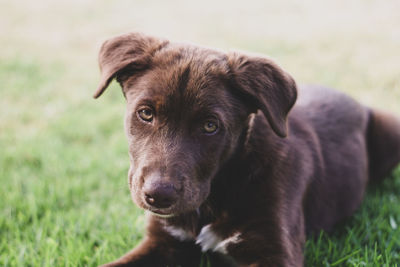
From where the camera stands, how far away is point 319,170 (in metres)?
3.69

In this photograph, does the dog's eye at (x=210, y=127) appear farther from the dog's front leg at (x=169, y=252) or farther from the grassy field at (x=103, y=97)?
the grassy field at (x=103, y=97)

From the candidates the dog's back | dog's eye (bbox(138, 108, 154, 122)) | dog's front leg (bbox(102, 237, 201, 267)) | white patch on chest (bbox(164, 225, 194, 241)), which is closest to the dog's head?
dog's eye (bbox(138, 108, 154, 122))

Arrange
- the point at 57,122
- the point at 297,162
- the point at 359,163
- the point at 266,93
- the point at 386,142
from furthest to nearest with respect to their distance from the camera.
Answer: the point at 57,122 → the point at 386,142 → the point at 359,163 → the point at 297,162 → the point at 266,93

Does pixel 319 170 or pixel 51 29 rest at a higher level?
pixel 319 170

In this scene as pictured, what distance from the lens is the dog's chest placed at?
305 centimetres

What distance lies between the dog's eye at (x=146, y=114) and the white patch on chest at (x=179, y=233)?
908mm

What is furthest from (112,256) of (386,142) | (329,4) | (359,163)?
(329,4)

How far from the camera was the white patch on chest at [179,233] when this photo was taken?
326cm

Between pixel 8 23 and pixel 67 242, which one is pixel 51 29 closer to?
pixel 8 23

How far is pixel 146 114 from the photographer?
110 inches

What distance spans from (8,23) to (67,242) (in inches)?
382

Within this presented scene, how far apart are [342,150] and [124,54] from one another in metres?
2.07

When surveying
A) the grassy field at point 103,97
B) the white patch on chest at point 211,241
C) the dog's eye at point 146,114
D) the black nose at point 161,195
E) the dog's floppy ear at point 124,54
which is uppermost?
the dog's floppy ear at point 124,54

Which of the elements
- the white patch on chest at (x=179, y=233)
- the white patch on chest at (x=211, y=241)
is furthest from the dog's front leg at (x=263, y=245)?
the white patch on chest at (x=179, y=233)
